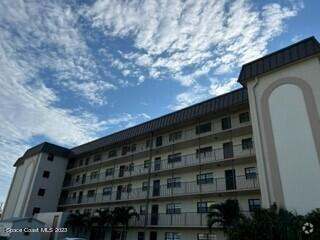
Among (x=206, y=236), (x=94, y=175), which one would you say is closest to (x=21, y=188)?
(x=94, y=175)

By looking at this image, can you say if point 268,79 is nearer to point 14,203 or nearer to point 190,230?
point 190,230

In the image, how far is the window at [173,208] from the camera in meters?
25.1

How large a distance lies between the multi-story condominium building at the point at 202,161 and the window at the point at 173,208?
0.09 m

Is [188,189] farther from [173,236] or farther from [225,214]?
[225,214]

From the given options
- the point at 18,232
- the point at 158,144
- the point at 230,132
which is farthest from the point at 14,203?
the point at 230,132

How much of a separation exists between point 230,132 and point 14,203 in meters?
34.9

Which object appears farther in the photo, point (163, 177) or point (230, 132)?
point (163, 177)

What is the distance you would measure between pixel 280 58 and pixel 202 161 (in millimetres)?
11008

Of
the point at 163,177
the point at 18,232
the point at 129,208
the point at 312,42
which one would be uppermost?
the point at 312,42

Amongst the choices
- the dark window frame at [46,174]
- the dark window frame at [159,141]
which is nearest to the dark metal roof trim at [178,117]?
the dark window frame at [159,141]

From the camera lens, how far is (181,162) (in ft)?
86.2

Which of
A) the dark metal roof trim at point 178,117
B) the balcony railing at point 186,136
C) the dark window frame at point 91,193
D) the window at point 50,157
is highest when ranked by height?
the dark metal roof trim at point 178,117

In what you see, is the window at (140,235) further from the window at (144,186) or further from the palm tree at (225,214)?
the palm tree at (225,214)

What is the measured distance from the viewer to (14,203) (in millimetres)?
39812
